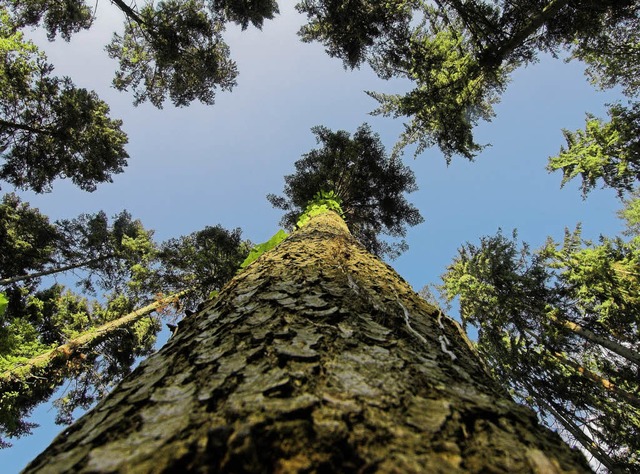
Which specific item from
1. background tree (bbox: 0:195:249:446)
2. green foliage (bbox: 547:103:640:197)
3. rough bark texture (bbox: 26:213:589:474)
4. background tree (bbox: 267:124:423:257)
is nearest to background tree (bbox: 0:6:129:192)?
background tree (bbox: 0:195:249:446)

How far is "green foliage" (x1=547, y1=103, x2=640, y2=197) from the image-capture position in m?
10.2

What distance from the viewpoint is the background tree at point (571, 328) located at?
8.60m

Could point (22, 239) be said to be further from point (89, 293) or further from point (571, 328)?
point (571, 328)

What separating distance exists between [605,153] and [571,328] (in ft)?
18.0

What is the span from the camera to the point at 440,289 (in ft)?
47.9

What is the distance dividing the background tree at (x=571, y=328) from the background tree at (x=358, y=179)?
3.50 m

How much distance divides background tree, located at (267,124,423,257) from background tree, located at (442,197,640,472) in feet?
11.5

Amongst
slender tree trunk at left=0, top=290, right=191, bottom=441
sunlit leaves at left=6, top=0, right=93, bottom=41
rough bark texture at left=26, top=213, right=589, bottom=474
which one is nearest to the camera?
rough bark texture at left=26, top=213, right=589, bottom=474

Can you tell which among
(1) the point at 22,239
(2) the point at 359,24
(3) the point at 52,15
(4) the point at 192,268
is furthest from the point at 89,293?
(2) the point at 359,24

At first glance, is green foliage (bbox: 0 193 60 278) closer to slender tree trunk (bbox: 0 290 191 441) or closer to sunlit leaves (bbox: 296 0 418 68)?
slender tree trunk (bbox: 0 290 191 441)

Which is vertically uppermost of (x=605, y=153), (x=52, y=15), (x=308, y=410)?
(x=52, y=15)

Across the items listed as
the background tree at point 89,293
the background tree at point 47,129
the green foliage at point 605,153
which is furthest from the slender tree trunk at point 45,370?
the green foliage at point 605,153

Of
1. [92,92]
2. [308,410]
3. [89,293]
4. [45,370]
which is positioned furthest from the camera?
[89,293]

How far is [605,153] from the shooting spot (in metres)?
11.0
